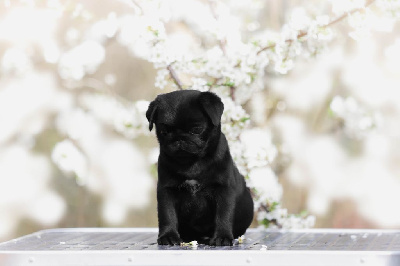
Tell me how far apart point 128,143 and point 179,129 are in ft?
6.74

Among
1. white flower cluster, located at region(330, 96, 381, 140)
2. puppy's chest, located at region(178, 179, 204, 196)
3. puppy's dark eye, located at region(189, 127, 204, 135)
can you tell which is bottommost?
puppy's chest, located at region(178, 179, 204, 196)

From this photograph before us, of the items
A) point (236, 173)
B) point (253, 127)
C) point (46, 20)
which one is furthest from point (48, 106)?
point (236, 173)

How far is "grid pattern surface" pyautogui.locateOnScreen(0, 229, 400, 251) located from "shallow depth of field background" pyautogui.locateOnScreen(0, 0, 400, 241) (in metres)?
1.19

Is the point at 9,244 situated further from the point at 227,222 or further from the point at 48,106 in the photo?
the point at 48,106

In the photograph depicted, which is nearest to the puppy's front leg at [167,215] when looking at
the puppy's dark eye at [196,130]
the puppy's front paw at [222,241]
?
the puppy's front paw at [222,241]

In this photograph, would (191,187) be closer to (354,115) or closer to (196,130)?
(196,130)

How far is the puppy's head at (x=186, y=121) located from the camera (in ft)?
7.89

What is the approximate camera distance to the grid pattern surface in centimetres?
241

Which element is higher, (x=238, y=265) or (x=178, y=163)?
(x=178, y=163)

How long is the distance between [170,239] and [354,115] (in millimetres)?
1866

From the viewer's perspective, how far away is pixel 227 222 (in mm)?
2510

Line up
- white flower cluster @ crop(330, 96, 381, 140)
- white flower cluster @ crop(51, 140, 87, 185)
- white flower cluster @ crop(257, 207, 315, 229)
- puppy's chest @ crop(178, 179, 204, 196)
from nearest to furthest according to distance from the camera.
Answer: puppy's chest @ crop(178, 179, 204, 196), white flower cluster @ crop(257, 207, 315, 229), white flower cluster @ crop(330, 96, 381, 140), white flower cluster @ crop(51, 140, 87, 185)

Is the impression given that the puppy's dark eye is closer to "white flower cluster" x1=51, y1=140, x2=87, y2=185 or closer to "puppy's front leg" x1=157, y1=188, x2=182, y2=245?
"puppy's front leg" x1=157, y1=188, x2=182, y2=245

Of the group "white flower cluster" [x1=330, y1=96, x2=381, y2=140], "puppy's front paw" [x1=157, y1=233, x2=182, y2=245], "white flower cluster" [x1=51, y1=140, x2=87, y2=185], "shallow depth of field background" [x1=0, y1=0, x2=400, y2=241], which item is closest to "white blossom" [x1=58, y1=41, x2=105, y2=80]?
"shallow depth of field background" [x1=0, y1=0, x2=400, y2=241]
